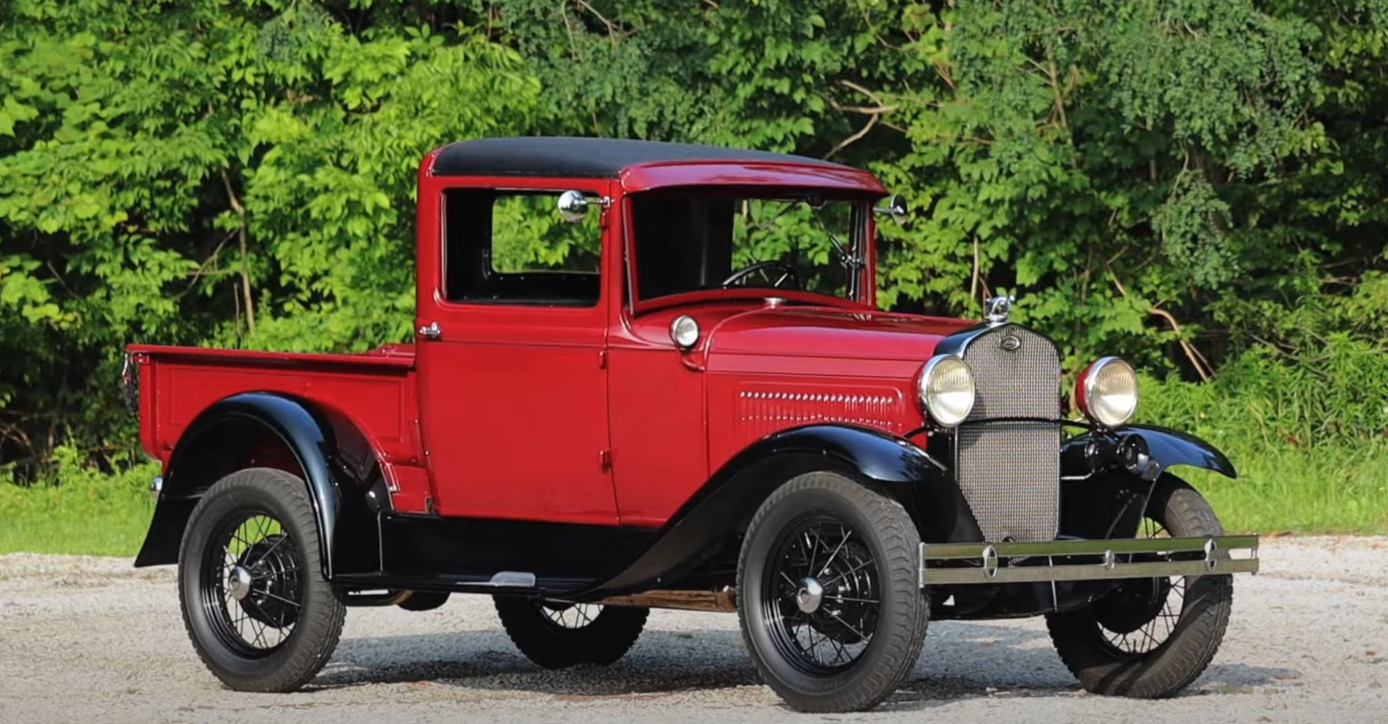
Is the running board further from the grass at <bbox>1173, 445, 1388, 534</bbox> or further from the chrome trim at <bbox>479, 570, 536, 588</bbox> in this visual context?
the grass at <bbox>1173, 445, 1388, 534</bbox>

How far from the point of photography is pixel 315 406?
8.59 m

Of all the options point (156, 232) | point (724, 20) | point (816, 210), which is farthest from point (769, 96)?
point (816, 210)

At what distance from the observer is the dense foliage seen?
17844mm

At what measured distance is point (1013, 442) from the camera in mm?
7527

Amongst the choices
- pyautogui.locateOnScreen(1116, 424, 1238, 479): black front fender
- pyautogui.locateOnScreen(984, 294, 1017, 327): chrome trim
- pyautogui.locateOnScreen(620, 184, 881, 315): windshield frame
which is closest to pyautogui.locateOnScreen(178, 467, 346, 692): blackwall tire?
pyautogui.locateOnScreen(620, 184, 881, 315): windshield frame

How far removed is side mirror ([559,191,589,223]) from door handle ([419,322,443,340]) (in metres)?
0.81

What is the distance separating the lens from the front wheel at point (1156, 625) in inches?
305

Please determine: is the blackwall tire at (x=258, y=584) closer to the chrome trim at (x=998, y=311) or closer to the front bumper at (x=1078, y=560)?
the front bumper at (x=1078, y=560)

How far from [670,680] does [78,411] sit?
13.7m

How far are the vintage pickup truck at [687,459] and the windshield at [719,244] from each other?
0.01 m

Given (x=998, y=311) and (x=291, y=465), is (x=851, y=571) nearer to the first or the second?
(x=998, y=311)

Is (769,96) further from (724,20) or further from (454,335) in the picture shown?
(454,335)

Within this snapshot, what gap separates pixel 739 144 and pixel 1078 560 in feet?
37.7

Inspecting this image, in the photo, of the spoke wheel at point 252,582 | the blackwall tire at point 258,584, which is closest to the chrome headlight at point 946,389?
the blackwall tire at point 258,584
